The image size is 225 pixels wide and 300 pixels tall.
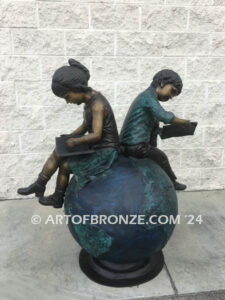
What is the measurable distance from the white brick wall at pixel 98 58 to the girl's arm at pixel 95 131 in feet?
5.52

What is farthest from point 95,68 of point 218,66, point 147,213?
point 147,213

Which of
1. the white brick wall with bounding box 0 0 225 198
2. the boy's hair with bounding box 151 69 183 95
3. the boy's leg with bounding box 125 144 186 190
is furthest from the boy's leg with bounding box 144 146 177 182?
the white brick wall with bounding box 0 0 225 198

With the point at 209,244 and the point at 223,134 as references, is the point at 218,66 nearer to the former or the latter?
the point at 223,134

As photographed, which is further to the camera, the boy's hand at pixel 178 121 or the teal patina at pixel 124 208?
the boy's hand at pixel 178 121

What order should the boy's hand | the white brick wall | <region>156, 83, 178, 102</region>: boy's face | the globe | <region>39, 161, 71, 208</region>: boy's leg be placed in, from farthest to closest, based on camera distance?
the white brick wall < <region>39, 161, 71, 208</region>: boy's leg < <region>156, 83, 178, 102</region>: boy's face < the boy's hand < the globe

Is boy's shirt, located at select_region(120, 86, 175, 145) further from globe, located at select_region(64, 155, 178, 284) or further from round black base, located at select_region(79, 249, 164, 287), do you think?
round black base, located at select_region(79, 249, 164, 287)

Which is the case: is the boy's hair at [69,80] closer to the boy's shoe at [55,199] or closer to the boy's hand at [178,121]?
the boy's hand at [178,121]

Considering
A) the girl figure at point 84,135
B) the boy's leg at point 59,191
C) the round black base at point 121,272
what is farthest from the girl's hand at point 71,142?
the round black base at point 121,272

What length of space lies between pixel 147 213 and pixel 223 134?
2.59 meters

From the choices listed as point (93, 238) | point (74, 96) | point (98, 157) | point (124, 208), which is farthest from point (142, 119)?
point (93, 238)

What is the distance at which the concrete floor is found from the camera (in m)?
→ 2.70

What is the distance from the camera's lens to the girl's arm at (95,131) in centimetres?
252

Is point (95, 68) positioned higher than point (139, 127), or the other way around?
point (95, 68)

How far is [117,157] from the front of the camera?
2.67m
